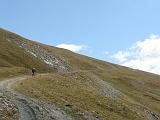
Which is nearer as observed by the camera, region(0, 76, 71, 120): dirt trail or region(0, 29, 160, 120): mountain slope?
region(0, 76, 71, 120): dirt trail

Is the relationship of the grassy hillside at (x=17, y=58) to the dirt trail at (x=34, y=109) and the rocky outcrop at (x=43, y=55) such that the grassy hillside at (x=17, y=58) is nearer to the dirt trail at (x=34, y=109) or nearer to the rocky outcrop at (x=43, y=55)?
the rocky outcrop at (x=43, y=55)

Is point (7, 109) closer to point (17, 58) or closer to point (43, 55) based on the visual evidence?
point (17, 58)

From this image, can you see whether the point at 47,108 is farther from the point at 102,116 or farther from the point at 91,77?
the point at 91,77

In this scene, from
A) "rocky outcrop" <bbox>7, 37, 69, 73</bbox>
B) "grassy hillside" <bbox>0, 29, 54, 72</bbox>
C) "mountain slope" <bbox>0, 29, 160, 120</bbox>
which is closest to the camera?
"mountain slope" <bbox>0, 29, 160, 120</bbox>

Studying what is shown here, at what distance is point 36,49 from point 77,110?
83091mm

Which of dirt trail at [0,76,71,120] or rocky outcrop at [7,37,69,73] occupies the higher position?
rocky outcrop at [7,37,69,73]

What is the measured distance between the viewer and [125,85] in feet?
363

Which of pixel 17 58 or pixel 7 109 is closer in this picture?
pixel 7 109

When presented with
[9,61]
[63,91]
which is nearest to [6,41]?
[9,61]

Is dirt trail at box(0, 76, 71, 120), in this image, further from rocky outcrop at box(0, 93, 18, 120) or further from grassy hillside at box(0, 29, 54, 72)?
grassy hillside at box(0, 29, 54, 72)

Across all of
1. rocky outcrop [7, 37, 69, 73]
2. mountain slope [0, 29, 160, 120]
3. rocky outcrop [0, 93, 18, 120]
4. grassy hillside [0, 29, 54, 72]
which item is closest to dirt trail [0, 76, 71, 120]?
rocky outcrop [0, 93, 18, 120]

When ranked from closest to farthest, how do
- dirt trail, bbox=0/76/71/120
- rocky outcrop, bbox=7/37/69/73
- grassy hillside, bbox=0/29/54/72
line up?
dirt trail, bbox=0/76/71/120
grassy hillside, bbox=0/29/54/72
rocky outcrop, bbox=7/37/69/73

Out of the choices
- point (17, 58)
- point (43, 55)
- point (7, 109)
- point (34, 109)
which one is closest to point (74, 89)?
point (34, 109)

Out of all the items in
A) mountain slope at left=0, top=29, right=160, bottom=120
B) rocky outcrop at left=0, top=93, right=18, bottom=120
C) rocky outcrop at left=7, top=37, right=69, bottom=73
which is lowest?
rocky outcrop at left=0, top=93, right=18, bottom=120
